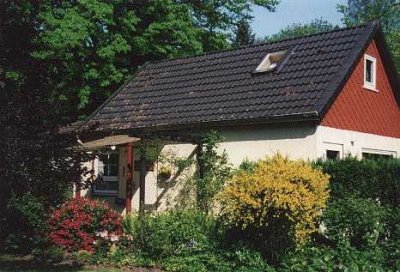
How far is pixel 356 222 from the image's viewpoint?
10797 mm

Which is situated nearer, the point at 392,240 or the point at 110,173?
the point at 392,240

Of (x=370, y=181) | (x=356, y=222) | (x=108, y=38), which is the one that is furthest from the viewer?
(x=108, y=38)

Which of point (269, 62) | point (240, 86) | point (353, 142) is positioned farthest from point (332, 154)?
point (269, 62)

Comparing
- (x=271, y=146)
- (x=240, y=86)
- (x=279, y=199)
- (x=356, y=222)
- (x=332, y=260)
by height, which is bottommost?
(x=332, y=260)

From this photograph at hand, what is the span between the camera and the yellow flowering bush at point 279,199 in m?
10.3

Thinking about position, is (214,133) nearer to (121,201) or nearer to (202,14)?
(121,201)

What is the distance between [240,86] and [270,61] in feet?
6.26

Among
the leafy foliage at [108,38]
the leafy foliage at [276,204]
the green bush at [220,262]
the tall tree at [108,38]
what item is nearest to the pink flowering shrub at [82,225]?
the green bush at [220,262]

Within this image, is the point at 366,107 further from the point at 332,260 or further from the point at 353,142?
the point at 332,260

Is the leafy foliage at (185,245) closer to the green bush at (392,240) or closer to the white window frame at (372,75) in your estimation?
the green bush at (392,240)

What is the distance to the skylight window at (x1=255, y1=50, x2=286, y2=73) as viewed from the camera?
18755mm

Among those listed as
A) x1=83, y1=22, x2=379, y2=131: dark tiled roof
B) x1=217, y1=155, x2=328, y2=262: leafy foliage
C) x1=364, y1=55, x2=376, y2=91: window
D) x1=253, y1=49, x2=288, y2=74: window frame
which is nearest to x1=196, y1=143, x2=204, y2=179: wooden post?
x1=83, y1=22, x2=379, y2=131: dark tiled roof

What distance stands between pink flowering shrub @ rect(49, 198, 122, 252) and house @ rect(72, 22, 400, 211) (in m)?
1.63

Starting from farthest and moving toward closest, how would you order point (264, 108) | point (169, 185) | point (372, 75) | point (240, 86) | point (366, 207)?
point (372, 75) < point (240, 86) < point (169, 185) < point (264, 108) < point (366, 207)
